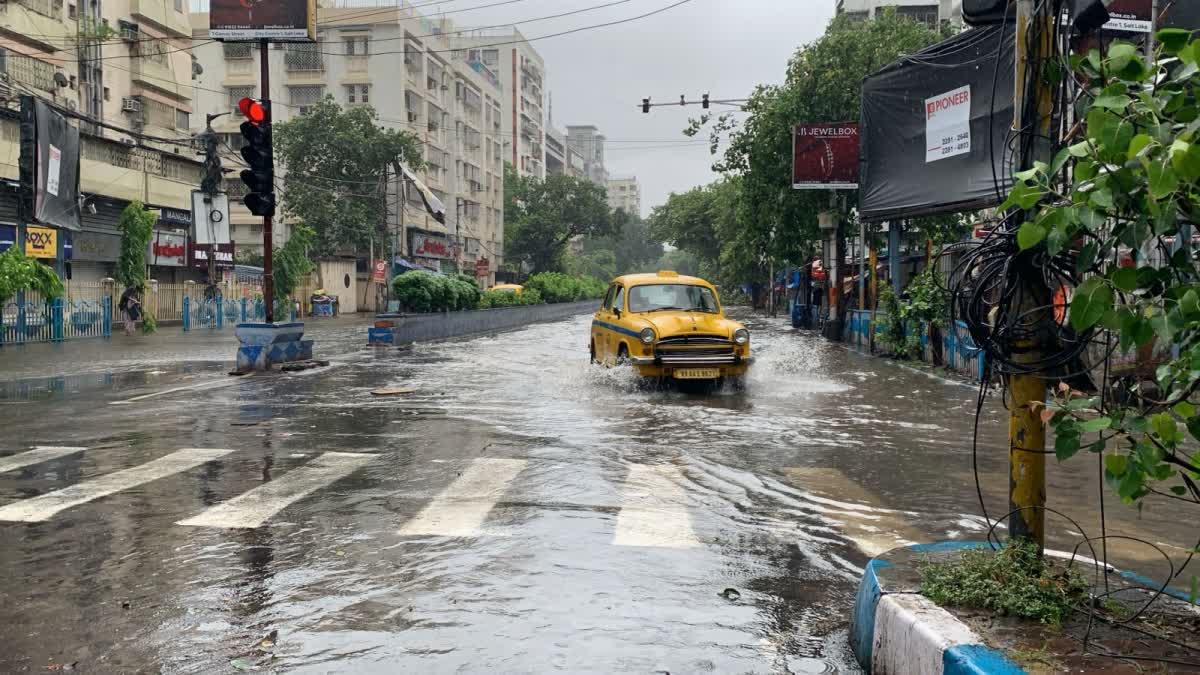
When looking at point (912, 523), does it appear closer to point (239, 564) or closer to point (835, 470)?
point (835, 470)

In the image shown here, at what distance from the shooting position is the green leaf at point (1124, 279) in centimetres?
293

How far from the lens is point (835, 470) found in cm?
859

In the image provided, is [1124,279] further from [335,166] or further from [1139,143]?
[335,166]

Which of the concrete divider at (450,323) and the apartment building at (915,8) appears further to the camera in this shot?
the apartment building at (915,8)

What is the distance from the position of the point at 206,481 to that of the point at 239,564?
2.65m

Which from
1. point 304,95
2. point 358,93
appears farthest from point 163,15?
point 304,95

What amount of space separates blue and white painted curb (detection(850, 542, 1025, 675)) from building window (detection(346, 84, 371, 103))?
218 feet

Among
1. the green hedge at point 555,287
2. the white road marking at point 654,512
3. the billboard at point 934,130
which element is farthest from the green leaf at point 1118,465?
the green hedge at point 555,287

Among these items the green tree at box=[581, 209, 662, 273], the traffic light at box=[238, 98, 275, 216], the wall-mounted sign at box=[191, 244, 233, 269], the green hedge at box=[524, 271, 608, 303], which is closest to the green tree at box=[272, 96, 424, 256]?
the green hedge at box=[524, 271, 608, 303]

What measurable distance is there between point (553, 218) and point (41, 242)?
58.6 metres

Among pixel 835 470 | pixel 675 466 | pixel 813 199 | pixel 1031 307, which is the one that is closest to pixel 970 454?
pixel 835 470

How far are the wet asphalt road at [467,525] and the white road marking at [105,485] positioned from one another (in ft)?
0.13

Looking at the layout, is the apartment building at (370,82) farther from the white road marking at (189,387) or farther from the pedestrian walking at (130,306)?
the white road marking at (189,387)

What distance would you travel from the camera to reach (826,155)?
26812 millimetres
